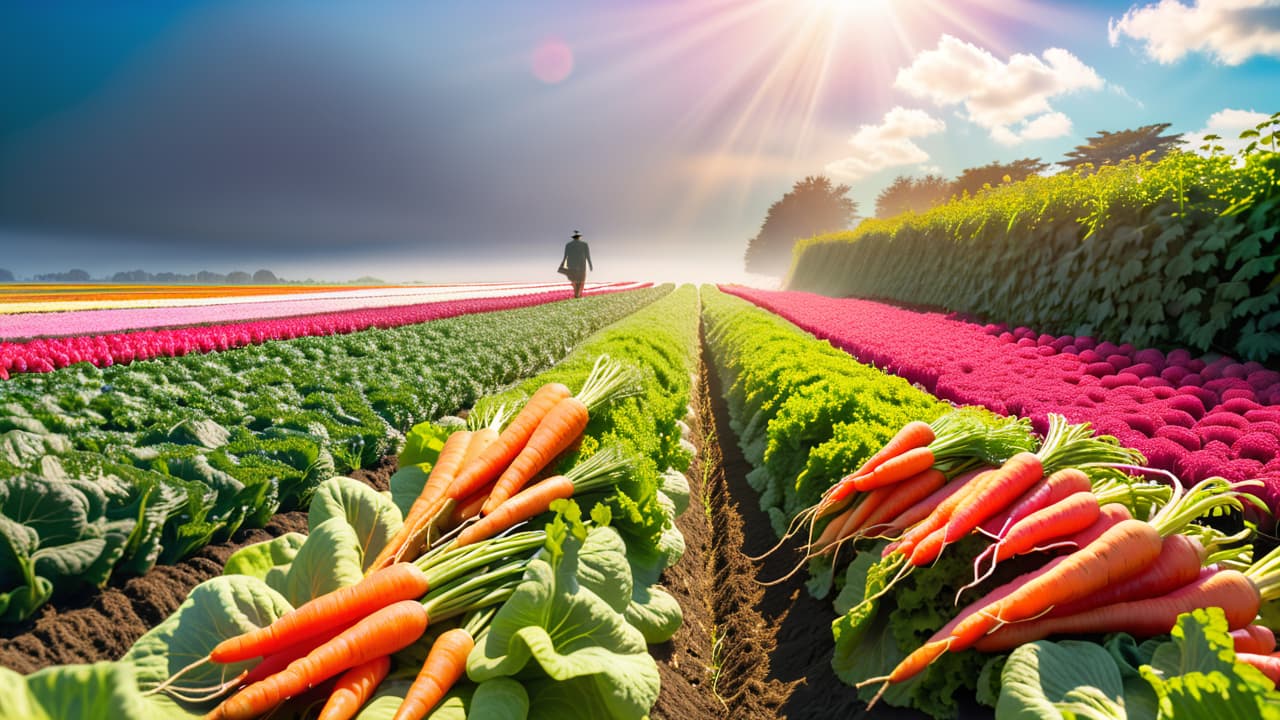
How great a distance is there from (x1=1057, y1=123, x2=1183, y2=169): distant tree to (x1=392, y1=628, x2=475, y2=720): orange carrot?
5600cm

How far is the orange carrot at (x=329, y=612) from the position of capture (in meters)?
1.91

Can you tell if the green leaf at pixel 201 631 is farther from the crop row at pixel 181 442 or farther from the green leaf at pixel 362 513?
the crop row at pixel 181 442

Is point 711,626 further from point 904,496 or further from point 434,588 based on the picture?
point 434,588

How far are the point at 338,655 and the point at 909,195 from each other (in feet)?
271

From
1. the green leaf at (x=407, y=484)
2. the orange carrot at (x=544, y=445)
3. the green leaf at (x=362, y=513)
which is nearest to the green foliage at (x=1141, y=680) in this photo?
the orange carrot at (x=544, y=445)

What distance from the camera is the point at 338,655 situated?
202 cm

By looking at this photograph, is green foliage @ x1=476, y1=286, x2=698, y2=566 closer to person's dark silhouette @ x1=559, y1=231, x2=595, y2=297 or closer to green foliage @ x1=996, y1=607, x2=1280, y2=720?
green foliage @ x1=996, y1=607, x2=1280, y2=720

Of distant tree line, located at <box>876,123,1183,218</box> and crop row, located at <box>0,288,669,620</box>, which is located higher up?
distant tree line, located at <box>876,123,1183,218</box>

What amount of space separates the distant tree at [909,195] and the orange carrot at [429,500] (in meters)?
73.1

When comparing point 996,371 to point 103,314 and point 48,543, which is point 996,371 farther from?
point 103,314

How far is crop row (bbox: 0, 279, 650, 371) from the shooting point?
7297mm

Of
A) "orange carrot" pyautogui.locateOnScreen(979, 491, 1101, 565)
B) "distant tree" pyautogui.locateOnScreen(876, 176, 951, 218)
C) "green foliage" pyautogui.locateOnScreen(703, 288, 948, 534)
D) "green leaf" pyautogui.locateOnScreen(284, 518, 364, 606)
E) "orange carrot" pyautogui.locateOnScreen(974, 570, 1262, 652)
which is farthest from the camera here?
"distant tree" pyautogui.locateOnScreen(876, 176, 951, 218)

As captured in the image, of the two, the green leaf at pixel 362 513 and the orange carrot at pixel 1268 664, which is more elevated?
the green leaf at pixel 362 513

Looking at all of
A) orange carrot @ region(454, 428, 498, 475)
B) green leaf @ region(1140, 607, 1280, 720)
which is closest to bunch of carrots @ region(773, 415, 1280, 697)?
green leaf @ region(1140, 607, 1280, 720)
